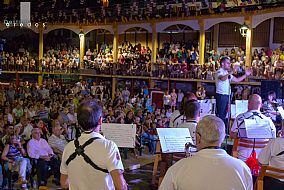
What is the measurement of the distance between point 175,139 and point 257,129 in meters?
1.23

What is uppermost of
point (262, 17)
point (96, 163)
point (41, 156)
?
point (262, 17)

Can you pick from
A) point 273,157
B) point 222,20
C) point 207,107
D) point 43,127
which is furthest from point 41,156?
point 222,20

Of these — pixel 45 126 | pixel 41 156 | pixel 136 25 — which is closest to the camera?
pixel 41 156

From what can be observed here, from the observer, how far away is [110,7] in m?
23.6

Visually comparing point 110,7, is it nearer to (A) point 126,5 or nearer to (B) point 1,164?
(A) point 126,5

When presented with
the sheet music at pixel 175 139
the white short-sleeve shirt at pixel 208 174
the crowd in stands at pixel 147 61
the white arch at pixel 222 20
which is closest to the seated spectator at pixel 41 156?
the sheet music at pixel 175 139

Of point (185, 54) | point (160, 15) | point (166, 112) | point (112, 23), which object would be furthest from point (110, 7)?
point (166, 112)

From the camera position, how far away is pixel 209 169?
8.51 ft

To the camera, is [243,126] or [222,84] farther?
[222,84]

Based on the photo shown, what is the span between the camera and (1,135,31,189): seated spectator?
7.52 m

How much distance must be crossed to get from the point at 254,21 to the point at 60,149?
11803 millimetres

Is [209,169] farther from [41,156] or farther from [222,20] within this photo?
[222,20]

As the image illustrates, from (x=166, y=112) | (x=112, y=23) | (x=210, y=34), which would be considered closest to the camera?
(x=166, y=112)

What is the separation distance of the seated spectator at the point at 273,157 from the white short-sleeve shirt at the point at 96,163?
213 centimetres
